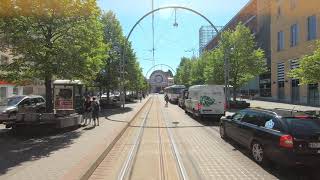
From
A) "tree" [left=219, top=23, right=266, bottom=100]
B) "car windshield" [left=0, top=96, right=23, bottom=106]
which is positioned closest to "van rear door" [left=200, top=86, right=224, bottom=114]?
"car windshield" [left=0, top=96, right=23, bottom=106]

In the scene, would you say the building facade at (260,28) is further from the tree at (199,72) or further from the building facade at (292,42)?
the building facade at (292,42)

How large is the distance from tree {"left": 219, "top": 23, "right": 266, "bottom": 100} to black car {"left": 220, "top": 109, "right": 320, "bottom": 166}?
36.4m

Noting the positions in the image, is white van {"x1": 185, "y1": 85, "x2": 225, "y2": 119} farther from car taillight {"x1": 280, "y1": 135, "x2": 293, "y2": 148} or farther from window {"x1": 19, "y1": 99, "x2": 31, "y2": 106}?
car taillight {"x1": 280, "y1": 135, "x2": 293, "y2": 148}

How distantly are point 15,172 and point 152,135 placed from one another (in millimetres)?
10474

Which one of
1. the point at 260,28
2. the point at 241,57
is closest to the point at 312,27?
the point at 241,57

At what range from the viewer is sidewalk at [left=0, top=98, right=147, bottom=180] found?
933cm

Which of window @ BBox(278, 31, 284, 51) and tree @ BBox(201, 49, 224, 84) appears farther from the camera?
window @ BBox(278, 31, 284, 51)

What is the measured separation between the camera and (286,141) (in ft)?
34.0

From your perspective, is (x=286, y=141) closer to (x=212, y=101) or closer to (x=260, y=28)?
(x=212, y=101)

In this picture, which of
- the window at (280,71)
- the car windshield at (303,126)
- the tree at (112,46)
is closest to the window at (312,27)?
the window at (280,71)

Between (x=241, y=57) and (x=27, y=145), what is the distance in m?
37.1

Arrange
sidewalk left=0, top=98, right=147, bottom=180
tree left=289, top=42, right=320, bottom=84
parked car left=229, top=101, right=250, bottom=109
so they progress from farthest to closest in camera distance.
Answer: parked car left=229, top=101, right=250, bottom=109 < tree left=289, top=42, right=320, bottom=84 < sidewalk left=0, top=98, right=147, bottom=180

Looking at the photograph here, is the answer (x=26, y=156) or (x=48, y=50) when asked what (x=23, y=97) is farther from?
(x=26, y=156)

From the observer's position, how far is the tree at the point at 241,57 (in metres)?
49.1
